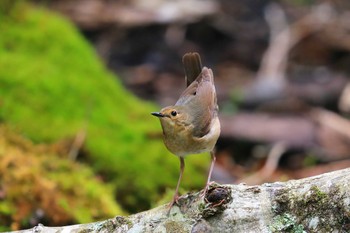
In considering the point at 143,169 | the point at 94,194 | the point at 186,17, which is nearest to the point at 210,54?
the point at 186,17

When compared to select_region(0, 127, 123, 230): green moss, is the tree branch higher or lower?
lower

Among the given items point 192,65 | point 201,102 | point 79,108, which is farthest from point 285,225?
point 79,108

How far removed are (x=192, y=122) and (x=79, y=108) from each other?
3255 millimetres

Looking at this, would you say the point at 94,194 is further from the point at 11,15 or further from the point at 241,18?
the point at 241,18

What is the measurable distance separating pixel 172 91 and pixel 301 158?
2678mm

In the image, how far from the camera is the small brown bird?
10.9ft

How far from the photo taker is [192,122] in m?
3.40

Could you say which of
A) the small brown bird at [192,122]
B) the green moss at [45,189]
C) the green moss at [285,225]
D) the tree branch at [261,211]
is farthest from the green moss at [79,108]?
the green moss at [285,225]

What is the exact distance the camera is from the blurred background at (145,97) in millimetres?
5082

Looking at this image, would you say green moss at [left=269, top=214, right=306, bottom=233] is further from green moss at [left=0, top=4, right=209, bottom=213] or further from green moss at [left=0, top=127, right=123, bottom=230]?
green moss at [left=0, top=4, right=209, bottom=213]

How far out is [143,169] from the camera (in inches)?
228

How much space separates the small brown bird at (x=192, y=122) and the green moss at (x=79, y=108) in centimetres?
195

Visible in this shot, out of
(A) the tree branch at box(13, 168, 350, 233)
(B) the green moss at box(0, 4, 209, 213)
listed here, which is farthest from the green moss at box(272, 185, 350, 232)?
(B) the green moss at box(0, 4, 209, 213)

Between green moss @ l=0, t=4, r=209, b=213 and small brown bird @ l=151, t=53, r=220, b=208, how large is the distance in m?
1.95
